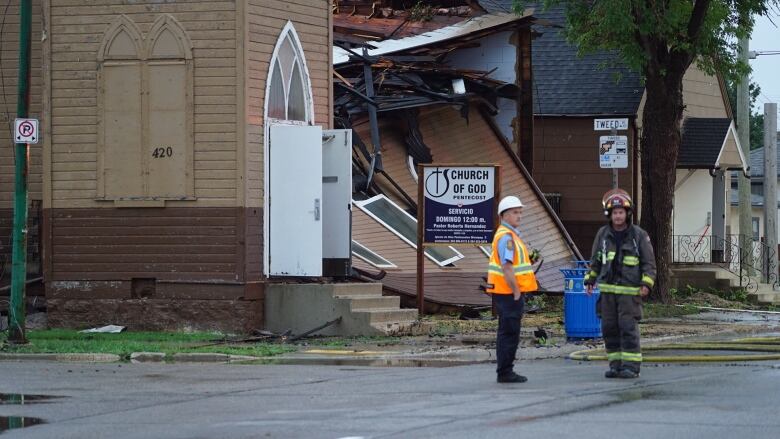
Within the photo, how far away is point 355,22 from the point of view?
95.6ft

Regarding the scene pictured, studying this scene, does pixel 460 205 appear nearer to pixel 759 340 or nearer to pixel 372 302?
pixel 372 302

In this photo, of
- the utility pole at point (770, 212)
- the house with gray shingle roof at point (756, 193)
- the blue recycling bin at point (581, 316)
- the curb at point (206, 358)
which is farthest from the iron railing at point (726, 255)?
the house with gray shingle roof at point (756, 193)

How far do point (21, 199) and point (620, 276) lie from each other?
8.16m

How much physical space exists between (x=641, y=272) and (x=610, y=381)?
1251 millimetres

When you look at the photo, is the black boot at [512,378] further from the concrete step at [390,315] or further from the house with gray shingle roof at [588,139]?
the house with gray shingle roof at [588,139]

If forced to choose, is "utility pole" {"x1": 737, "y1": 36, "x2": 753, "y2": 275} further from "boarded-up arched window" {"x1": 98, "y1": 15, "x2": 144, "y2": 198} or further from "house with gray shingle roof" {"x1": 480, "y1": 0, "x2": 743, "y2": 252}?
"boarded-up arched window" {"x1": 98, "y1": 15, "x2": 144, "y2": 198}

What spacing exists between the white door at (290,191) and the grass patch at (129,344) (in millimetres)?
1491

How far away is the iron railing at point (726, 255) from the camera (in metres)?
32.8

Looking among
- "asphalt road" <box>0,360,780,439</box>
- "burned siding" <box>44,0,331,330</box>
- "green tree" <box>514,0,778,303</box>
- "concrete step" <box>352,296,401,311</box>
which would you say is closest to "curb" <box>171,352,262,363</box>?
"asphalt road" <box>0,360,780,439</box>

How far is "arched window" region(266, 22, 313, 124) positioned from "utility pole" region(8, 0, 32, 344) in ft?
12.0

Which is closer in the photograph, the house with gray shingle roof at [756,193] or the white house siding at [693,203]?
the white house siding at [693,203]

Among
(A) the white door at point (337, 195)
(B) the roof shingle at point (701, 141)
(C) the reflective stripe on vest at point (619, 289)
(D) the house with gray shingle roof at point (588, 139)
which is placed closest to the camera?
(C) the reflective stripe on vest at point (619, 289)

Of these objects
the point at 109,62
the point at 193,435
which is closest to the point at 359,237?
the point at 109,62

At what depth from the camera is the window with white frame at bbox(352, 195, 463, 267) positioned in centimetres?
2367
